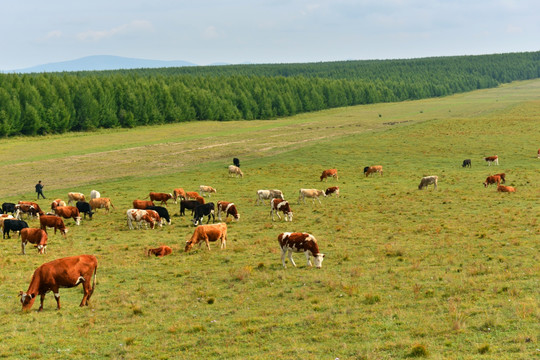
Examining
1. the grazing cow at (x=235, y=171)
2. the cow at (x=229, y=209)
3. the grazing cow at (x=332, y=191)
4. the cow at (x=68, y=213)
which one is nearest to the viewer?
the cow at (x=229, y=209)

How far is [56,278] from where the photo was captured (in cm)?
1661

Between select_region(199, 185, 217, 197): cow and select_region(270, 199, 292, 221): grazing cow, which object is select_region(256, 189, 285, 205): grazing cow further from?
select_region(199, 185, 217, 197): cow

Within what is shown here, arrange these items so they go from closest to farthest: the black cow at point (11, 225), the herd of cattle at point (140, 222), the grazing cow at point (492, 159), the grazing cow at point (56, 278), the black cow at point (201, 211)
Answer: the grazing cow at point (56, 278) < the herd of cattle at point (140, 222) < the black cow at point (11, 225) < the black cow at point (201, 211) < the grazing cow at point (492, 159)

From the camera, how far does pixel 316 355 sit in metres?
12.2

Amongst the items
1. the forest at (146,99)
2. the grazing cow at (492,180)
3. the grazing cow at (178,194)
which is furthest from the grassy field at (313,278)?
the forest at (146,99)

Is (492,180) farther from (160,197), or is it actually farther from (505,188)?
(160,197)

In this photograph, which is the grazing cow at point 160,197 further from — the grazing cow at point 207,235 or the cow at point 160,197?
the grazing cow at point 207,235

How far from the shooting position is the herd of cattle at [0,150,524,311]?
16.7 m

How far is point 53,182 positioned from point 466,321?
A: 45.4 metres

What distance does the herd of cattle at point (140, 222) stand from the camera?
16.7 meters

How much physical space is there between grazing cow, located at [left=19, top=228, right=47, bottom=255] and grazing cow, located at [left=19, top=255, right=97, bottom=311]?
8.52m

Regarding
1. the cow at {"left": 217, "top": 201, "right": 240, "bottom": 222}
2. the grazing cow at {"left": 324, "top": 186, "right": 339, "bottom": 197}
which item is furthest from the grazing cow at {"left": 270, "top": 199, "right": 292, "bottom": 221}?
the grazing cow at {"left": 324, "top": 186, "right": 339, "bottom": 197}

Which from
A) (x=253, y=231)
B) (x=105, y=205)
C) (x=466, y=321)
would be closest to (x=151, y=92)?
(x=105, y=205)

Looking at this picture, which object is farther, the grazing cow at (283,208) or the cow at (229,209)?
the cow at (229,209)
